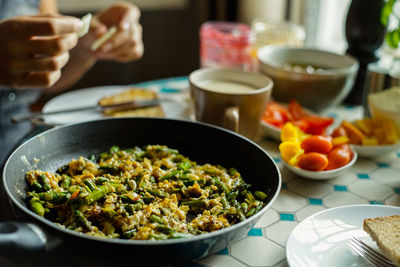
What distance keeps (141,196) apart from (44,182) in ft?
0.76

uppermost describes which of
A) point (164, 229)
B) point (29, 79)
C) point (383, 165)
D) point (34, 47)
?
point (34, 47)

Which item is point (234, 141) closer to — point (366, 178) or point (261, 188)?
point (261, 188)

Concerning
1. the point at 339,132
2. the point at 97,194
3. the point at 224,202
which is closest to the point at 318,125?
the point at 339,132

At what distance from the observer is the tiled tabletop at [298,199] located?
0.85 metres

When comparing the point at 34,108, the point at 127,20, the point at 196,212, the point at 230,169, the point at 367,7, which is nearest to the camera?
the point at 196,212

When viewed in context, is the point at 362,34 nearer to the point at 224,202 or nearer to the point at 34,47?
the point at 224,202

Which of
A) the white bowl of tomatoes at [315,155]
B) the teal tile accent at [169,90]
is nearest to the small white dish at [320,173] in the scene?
the white bowl of tomatoes at [315,155]

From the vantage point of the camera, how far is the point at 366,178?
1196 millimetres

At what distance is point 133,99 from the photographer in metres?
1.58

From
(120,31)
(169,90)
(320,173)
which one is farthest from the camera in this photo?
(169,90)

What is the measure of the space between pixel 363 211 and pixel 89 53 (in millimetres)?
1338

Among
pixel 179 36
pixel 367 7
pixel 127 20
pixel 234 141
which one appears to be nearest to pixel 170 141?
pixel 234 141

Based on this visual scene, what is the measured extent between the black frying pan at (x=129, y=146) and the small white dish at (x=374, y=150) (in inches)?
16.8

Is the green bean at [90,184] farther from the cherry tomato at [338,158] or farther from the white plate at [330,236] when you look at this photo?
the cherry tomato at [338,158]
